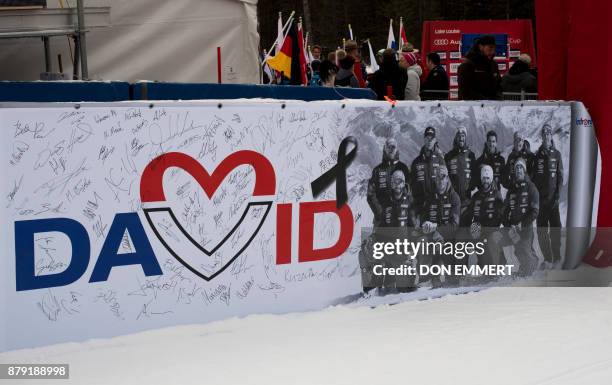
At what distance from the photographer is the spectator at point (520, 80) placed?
14180 millimetres

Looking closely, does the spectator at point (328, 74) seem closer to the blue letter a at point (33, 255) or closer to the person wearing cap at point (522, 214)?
the person wearing cap at point (522, 214)

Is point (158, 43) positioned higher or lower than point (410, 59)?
higher

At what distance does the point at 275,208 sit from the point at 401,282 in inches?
46.2

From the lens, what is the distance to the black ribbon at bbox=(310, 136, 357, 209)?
6.28 meters

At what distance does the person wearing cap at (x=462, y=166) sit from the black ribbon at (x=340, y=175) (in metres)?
0.81

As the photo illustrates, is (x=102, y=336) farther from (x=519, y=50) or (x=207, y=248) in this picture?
(x=519, y=50)

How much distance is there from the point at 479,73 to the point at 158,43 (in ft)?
17.7

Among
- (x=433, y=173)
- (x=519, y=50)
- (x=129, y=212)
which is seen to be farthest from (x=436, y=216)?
(x=519, y=50)

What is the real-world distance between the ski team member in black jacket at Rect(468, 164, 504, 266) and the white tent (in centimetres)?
716

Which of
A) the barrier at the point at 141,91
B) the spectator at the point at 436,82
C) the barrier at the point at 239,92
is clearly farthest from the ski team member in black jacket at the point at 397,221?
the spectator at the point at 436,82

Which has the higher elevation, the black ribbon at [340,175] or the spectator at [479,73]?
the spectator at [479,73]

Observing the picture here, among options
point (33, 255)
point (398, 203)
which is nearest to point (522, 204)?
point (398, 203)

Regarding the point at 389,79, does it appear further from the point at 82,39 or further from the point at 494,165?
the point at 494,165

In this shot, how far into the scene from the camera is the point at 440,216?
6.78 metres
